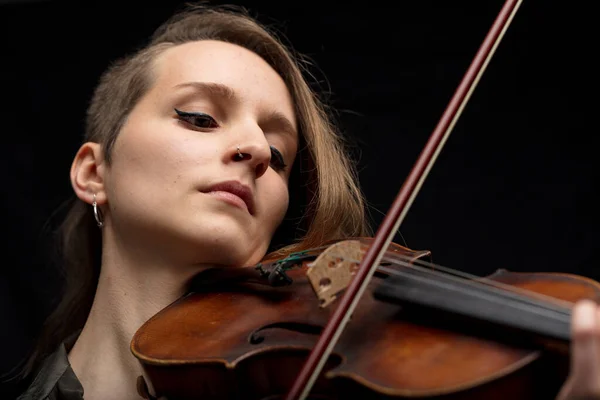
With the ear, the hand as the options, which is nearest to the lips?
the ear

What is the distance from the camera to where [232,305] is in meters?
0.75

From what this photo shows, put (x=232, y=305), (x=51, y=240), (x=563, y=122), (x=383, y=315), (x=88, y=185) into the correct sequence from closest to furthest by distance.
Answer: (x=383, y=315)
(x=232, y=305)
(x=88, y=185)
(x=563, y=122)
(x=51, y=240)

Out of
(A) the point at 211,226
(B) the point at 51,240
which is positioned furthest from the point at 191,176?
(B) the point at 51,240

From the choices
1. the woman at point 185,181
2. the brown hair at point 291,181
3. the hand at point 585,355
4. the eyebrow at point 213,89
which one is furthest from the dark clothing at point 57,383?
the hand at point 585,355

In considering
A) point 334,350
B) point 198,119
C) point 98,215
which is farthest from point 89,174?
point 334,350

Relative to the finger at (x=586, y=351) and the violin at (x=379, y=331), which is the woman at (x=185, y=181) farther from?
the finger at (x=586, y=351)

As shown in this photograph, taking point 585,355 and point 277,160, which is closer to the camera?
point 585,355

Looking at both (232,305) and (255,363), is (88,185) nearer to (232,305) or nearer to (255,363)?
(232,305)

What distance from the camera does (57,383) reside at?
0.90m

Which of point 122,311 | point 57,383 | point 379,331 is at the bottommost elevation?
point 57,383

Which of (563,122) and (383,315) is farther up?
(563,122)

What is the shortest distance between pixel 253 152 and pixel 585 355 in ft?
1.68

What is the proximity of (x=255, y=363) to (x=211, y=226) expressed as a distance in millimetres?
240

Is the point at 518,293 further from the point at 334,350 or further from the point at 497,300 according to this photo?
the point at 334,350
